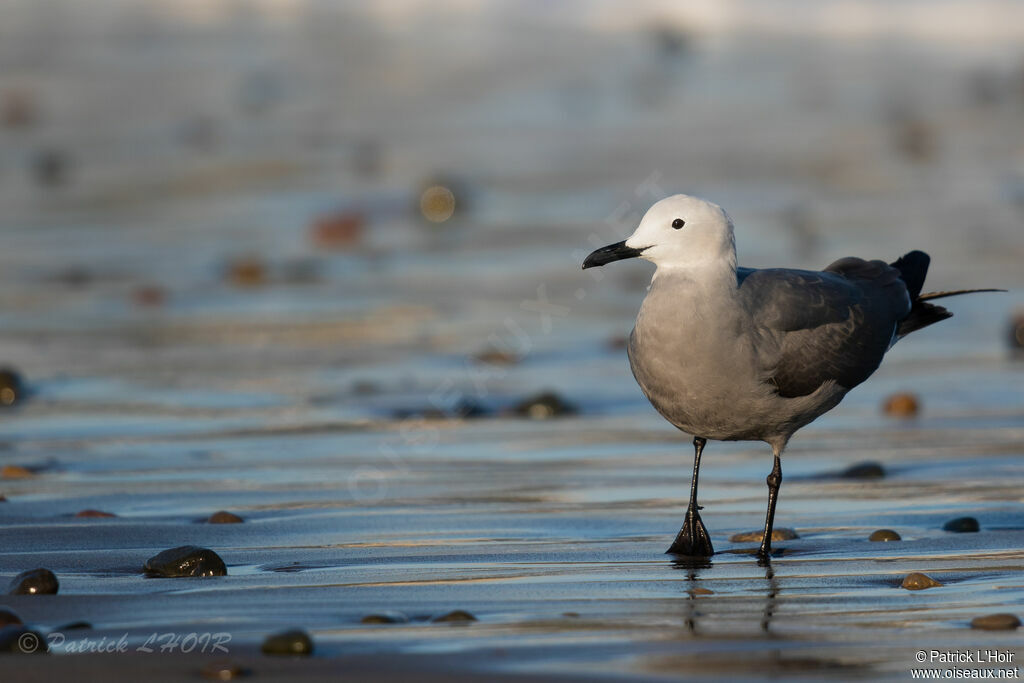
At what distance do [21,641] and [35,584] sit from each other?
631 millimetres

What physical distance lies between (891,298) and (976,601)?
2.18m

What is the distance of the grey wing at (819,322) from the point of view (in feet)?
18.4

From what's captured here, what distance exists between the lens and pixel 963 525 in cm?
536

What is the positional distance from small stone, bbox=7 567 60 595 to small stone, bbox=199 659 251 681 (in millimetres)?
968

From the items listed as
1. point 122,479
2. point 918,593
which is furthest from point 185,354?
point 918,593

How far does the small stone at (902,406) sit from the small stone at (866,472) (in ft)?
4.40

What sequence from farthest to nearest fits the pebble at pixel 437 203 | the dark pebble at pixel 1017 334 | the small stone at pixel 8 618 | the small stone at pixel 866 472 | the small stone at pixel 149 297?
the pebble at pixel 437 203 → the small stone at pixel 149 297 → the dark pebble at pixel 1017 334 → the small stone at pixel 866 472 → the small stone at pixel 8 618

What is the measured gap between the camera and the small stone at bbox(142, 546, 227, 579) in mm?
4734

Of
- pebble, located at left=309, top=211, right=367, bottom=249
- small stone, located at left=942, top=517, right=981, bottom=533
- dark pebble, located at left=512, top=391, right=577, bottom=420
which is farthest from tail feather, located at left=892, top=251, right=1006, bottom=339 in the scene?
pebble, located at left=309, top=211, right=367, bottom=249

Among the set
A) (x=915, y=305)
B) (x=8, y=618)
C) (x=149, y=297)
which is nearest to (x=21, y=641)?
(x=8, y=618)

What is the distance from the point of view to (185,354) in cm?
961

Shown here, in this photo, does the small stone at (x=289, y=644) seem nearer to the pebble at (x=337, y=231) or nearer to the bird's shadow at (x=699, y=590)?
the bird's shadow at (x=699, y=590)

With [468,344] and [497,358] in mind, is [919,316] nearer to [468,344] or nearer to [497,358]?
[497,358]

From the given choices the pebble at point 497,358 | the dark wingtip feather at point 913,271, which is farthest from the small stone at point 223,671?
the pebble at point 497,358
